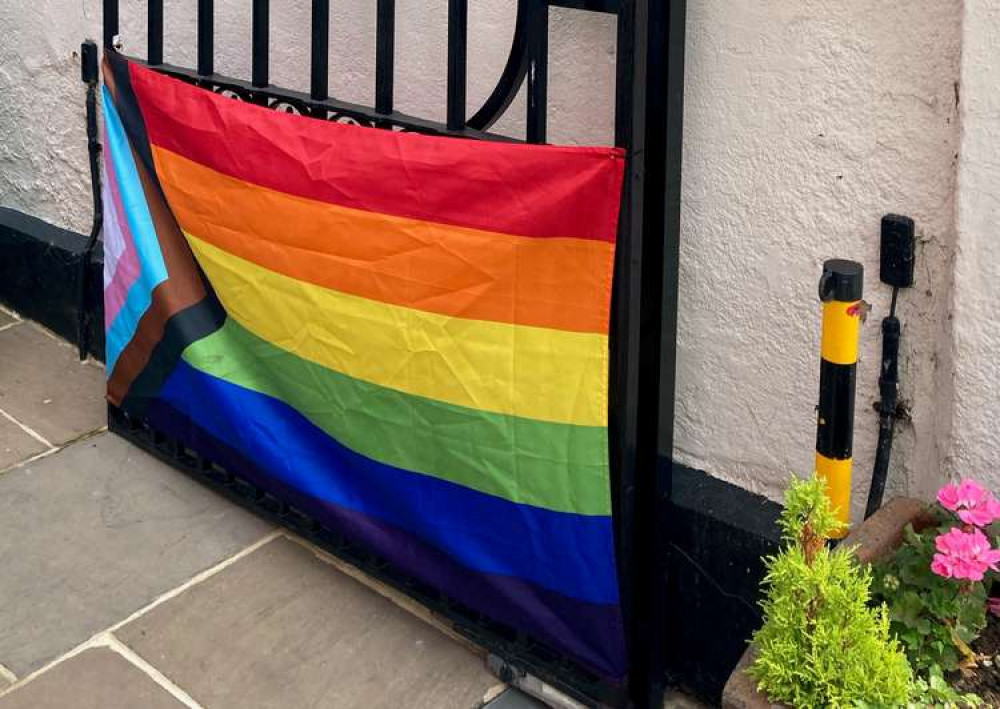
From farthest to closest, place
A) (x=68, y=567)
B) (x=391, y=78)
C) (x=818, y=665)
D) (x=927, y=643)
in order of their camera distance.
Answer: (x=68, y=567)
(x=391, y=78)
(x=927, y=643)
(x=818, y=665)

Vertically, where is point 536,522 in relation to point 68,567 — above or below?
above

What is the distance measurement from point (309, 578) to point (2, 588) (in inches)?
31.5

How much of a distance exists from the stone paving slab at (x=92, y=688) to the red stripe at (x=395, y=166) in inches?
48.1

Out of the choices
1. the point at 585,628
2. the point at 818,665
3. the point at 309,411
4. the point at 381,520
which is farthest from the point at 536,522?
the point at 818,665

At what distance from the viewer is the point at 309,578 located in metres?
3.75

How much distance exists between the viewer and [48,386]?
4734mm

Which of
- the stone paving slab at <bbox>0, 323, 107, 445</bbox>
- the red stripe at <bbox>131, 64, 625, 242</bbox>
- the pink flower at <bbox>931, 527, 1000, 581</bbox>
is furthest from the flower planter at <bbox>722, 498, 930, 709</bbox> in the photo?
the stone paving slab at <bbox>0, 323, 107, 445</bbox>

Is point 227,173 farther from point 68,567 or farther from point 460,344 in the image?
point 68,567

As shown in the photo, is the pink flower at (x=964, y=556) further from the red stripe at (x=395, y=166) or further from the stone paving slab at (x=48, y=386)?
the stone paving slab at (x=48, y=386)

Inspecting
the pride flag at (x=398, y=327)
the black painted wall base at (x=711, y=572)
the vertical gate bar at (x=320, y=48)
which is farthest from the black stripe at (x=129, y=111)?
the black painted wall base at (x=711, y=572)

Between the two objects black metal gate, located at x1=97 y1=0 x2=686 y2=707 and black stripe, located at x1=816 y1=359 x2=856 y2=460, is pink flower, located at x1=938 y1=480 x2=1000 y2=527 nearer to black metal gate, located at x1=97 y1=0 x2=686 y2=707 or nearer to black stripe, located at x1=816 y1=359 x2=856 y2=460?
black stripe, located at x1=816 y1=359 x2=856 y2=460

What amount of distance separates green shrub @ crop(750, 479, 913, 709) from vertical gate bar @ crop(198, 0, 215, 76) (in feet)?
7.17

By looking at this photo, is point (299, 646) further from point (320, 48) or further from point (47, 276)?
point (47, 276)

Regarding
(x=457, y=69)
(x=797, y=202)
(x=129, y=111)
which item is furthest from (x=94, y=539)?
(x=797, y=202)
